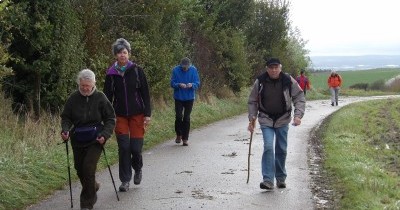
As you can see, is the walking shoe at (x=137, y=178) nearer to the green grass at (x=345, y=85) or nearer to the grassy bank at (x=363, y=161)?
the grassy bank at (x=363, y=161)

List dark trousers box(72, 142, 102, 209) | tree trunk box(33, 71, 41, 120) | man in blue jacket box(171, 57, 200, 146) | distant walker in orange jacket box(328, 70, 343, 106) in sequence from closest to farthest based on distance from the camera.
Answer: dark trousers box(72, 142, 102, 209) → tree trunk box(33, 71, 41, 120) → man in blue jacket box(171, 57, 200, 146) → distant walker in orange jacket box(328, 70, 343, 106)

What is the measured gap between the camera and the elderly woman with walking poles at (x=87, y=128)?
792 cm

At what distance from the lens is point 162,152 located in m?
13.0

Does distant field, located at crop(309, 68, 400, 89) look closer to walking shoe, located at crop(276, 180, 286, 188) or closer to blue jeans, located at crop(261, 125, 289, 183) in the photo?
blue jeans, located at crop(261, 125, 289, 183)

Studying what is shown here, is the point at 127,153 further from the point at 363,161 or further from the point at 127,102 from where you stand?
the point at 363,161

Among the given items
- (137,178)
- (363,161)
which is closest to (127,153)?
(137,178)

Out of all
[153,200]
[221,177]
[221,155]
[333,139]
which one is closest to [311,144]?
[333,139]

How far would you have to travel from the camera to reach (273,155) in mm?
9539

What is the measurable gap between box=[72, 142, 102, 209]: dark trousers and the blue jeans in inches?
109

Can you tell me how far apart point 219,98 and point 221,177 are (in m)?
17.5

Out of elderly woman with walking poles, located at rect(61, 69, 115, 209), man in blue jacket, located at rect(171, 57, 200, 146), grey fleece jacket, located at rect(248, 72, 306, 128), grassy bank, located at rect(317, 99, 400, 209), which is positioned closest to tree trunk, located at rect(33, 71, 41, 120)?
man in blue jacket, located at rect(171, 57, 200, 146)

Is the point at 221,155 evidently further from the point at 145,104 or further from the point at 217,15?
the point at 217,15

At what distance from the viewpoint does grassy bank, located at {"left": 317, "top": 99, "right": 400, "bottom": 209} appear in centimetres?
873

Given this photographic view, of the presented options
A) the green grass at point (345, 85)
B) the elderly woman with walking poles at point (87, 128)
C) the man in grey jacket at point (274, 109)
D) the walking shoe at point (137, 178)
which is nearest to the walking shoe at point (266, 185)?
the man in grey jacket at point (274, 109)
